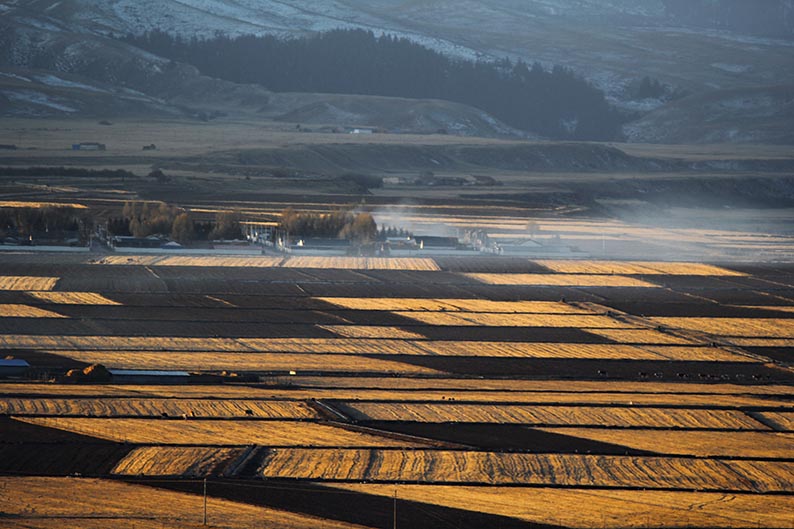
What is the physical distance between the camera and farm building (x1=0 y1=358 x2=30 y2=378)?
113ft

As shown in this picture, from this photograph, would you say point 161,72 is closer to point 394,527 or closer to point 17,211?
point 17,211

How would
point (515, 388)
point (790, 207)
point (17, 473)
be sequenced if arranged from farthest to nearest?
point (790, 207), point (515, 388), point (17, 473)

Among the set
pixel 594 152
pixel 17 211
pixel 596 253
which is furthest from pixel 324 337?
pixel 594 152

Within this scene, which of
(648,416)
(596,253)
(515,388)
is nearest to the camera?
(648,416)

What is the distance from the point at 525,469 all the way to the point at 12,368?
14830mm

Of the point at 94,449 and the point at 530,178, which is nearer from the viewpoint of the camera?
the point at 94,449

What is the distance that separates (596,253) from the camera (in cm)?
6738

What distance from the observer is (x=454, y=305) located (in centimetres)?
4838

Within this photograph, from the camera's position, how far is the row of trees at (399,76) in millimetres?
182375

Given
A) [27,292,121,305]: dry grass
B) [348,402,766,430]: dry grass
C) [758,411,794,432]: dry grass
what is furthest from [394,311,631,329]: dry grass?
[758,411,794,432]: dry grass

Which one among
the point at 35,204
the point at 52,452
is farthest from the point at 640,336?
the point at 35,204

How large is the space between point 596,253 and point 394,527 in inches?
1794

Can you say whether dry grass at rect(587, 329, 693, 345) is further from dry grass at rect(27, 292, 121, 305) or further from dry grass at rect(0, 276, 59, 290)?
dry grass at rect(0, 276, 59, 290)

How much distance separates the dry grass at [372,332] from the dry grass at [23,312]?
353 inches
